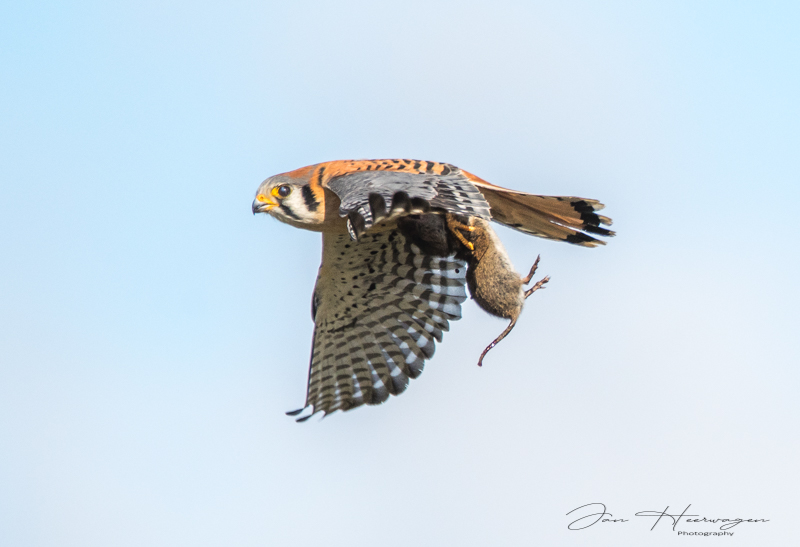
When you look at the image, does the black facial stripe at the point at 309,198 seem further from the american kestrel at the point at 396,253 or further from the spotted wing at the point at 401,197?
the spotted wing at the point at 401,197

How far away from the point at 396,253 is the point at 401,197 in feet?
7.69

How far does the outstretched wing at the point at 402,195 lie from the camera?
5859 mm

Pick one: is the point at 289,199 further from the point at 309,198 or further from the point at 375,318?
the point at 375,318

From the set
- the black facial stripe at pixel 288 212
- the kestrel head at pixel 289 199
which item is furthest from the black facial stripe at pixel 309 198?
the black facial stripe at pixel 288 212

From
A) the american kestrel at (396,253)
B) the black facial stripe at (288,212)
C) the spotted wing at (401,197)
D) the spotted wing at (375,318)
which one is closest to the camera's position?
the spotted wing at (401,197)

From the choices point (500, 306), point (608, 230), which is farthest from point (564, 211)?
point (500, 306)

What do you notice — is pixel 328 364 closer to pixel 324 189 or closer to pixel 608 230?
pixel 324 189

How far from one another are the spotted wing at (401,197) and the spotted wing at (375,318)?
171 cm

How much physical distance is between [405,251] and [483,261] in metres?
0.78

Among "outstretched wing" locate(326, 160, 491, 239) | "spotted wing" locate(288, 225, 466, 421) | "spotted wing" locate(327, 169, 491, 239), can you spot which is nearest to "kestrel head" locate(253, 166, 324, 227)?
"outstretched wing" locate(326, 160, 491, 239)

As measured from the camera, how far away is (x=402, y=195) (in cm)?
590

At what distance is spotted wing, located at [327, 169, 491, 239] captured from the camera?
5855 millimetres

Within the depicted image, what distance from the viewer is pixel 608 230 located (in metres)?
7.37

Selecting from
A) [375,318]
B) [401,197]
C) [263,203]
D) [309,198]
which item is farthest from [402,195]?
[375,318]
